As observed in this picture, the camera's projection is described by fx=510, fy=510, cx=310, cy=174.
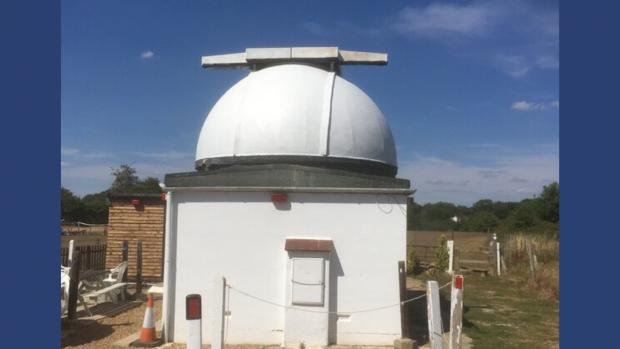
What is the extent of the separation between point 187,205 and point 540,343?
21.7 feet

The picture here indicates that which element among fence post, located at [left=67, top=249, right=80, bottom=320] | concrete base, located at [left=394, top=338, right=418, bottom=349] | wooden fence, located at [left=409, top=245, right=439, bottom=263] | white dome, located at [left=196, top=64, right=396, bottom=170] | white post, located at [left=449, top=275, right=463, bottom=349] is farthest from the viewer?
wooden fence, located at [left=409, top=245, right=439, bottom=263]

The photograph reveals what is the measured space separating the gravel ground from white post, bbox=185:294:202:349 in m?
4.23

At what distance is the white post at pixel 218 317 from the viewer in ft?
17.6

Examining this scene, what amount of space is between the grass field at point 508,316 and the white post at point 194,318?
5591 millimetres

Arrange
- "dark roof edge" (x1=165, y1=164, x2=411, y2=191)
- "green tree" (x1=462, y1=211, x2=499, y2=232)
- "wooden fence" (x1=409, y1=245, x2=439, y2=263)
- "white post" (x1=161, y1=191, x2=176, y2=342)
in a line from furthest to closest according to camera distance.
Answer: "green tree" (x1=462, y1=211, x2=499, y2=232) → "wooden fence" (x1=409, y1=245, x2=439, y2=263) → "dark roof edge" (x1=165, y1=164, x2=411, y2=191) → "white post" (x1=161, y1=191, x2=176, y2=342)

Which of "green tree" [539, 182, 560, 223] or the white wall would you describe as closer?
the white wall

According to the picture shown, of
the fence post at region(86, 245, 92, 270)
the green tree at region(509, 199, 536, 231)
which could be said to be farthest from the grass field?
the green tree at region(509, 199, 536, 231)

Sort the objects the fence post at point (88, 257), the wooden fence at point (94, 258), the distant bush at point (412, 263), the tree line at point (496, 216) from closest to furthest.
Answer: the fence post at point (88, 257)
the wooden fence at point (94, 258)
the distant bush at point (412, 263)
the tree line at point (496, 216)

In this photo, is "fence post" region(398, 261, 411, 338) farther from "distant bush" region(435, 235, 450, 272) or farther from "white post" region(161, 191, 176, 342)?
"distant bush" region(435, 235, 450, 272)

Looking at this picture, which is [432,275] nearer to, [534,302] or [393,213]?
[534,302]

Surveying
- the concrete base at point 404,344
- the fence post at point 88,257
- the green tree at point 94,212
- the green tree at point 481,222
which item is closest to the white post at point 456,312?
the concrete base at point 404,344

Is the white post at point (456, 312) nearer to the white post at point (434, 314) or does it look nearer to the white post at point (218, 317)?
the white post at point (434, 314)

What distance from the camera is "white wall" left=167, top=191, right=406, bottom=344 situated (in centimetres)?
847

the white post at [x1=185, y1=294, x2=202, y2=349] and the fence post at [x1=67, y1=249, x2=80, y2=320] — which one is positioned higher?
the white post at [x1=185, y1=294, x2=202, y2=349]
